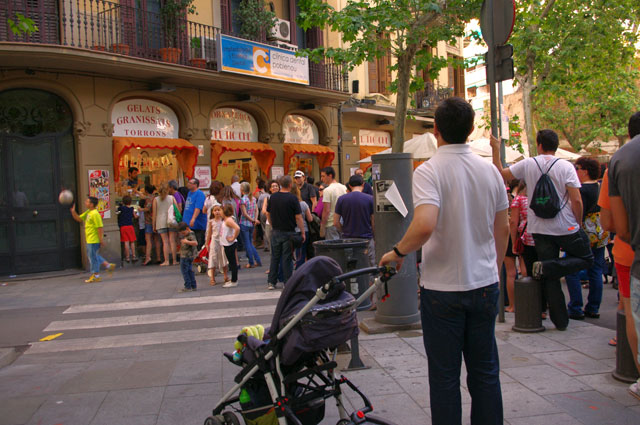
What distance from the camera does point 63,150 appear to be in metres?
13.3

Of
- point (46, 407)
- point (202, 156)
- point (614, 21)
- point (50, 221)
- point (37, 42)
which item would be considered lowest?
point (46, 407)

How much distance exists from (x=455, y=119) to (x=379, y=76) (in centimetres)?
2057

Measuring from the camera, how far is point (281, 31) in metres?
18.0

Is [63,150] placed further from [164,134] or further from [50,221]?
[164,134]

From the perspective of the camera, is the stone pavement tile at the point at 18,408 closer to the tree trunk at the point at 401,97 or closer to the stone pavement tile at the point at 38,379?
the stone pavement tile at the point at 38,379

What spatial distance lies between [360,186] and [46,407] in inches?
204

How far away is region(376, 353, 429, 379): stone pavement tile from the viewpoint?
4.93 metres

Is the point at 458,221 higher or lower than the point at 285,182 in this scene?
lower

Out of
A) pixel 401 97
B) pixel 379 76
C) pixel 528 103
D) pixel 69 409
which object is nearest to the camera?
pixel 69 409

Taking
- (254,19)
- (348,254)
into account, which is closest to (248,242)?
(348,254)

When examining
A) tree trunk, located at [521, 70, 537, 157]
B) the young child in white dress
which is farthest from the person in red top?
tree trunk, located at [521, 70, 537, 157]

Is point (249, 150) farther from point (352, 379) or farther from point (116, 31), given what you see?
point (352, 379)

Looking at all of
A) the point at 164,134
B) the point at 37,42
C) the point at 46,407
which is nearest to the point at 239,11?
the point at 164,134

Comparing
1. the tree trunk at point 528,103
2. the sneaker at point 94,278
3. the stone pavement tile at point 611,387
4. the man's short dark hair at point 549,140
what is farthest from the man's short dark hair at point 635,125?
the tree trunk at point 528,103
